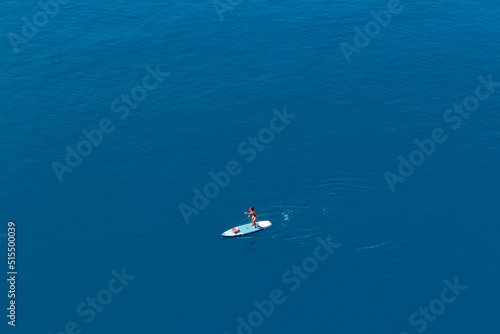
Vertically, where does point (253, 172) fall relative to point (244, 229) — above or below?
above

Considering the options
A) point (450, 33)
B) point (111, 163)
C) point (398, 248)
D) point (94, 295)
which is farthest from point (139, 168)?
point (450, 33)

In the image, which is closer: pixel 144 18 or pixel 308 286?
pixel 308 286

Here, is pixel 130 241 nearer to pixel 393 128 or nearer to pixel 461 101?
pixel 393 128

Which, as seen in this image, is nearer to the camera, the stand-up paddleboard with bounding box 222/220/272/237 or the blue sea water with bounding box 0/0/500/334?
the blue sea water with bounding box 0/0/500/334

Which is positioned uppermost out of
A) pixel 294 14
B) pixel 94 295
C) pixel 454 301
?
pixel 294 14

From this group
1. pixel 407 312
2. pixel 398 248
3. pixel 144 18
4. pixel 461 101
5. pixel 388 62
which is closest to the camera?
pixel 407 312

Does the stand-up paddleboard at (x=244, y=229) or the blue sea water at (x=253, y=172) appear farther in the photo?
the stand-up paddleboard at (x=244, y=229)

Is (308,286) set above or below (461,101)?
below

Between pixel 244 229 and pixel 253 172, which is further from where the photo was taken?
pixel 253 172
